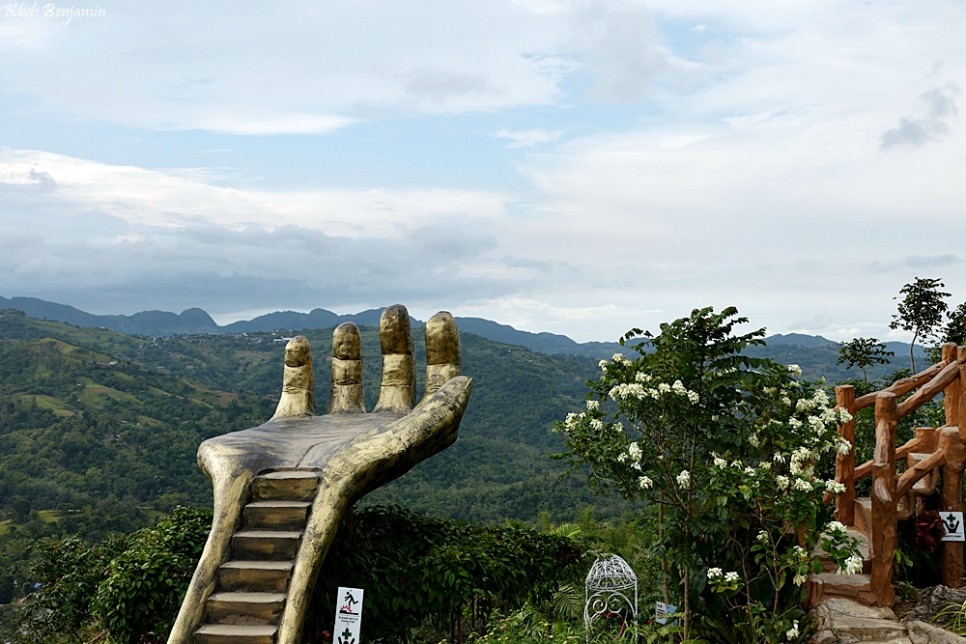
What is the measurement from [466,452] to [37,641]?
25708mm

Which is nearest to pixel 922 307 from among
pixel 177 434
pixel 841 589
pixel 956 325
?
pixel 956 325

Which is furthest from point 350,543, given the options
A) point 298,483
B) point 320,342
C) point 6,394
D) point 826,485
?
point 320,342

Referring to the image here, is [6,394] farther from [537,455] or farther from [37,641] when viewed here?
[37,641]

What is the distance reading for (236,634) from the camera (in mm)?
6855

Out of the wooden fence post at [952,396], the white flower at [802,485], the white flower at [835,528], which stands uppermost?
the wooden fence post at [952,396]

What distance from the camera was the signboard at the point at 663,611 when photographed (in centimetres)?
759

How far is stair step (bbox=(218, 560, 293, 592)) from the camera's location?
723 cm

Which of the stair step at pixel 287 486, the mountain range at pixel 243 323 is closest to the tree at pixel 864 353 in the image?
the stair step at pixel 287 486

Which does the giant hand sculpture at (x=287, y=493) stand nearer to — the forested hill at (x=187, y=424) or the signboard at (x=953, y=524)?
the signboard at (x=953, y=524)

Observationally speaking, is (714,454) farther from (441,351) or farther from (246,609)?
(246,609)

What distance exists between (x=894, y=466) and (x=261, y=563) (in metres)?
5.77

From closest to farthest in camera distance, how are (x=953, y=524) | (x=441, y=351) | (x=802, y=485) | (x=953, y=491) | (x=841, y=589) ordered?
(x=802, y=485), (x=841, y=589), (x=953, y=524), (x=953, y=491), (x=441, y=351)

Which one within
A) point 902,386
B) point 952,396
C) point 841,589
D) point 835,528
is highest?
point 902,386

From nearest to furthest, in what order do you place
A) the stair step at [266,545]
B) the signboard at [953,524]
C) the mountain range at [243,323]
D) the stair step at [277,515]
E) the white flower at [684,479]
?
the white flower at [684,479], the stair step at [266,545], the stair step at [277,515], the signboard at [953,524], the mountain range at [243,323]
